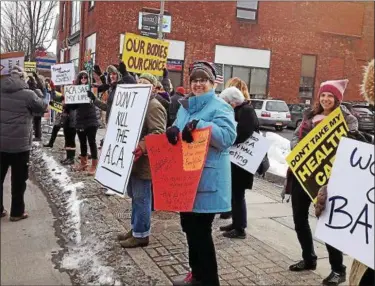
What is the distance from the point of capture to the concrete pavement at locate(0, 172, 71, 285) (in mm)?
2384

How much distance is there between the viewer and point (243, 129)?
4.87 meters

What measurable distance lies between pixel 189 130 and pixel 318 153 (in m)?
1.27

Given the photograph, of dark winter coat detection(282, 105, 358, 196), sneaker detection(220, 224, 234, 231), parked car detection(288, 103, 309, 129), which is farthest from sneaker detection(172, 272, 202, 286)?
parked car detection(288, 103, 309, 129)

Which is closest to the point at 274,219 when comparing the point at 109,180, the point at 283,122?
the point at 109,180

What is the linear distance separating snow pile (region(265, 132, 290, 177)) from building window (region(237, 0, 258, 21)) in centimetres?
1756

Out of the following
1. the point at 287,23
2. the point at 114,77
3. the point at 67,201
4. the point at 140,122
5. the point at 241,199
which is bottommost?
the point at 67,201

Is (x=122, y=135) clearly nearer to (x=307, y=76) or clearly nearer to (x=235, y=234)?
(x=235, y=234)

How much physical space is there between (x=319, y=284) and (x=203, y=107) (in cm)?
190

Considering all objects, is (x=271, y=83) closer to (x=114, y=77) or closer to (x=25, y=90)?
(x=114, y=77)

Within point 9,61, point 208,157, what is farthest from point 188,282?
point 9,61

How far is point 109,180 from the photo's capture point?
14.7ft

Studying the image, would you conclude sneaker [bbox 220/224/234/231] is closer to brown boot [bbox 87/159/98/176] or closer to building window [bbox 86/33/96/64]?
brown boot [bbox 87/159/98/176]

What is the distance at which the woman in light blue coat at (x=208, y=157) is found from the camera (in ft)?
10.7

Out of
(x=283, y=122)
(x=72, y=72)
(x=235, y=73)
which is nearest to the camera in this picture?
(x=72, y=72)
